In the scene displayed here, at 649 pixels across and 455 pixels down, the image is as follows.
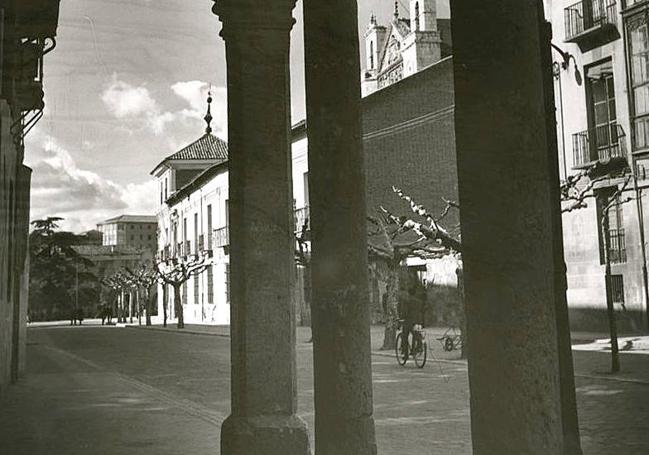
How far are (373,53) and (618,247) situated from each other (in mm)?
48681

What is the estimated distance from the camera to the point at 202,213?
44250 millimetres

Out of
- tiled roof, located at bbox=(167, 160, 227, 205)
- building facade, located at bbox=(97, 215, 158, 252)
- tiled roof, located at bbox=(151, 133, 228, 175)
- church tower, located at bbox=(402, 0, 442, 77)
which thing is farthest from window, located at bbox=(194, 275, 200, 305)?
building facade, located at bbox=(97, 215, 158, 252)

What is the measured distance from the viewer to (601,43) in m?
20.3

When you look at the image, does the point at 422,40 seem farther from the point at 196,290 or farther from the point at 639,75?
the point at 639,75

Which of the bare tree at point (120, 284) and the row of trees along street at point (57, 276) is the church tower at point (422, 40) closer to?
the bare tree at point (120, 284)

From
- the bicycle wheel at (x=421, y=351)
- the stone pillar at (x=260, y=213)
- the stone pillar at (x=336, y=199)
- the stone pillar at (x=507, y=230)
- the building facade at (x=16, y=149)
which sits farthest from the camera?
the bicycle wheel at (x=421, y=351)

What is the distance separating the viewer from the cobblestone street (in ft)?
21.0

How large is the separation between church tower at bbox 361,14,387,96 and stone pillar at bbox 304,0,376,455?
59.5 meters

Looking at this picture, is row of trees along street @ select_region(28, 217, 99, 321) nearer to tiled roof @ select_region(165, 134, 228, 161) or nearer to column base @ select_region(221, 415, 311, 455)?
tiled roof @ select_region(165, 134, 228, 161)

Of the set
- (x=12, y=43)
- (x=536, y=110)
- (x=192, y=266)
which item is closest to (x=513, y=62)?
(x=536, y=110)

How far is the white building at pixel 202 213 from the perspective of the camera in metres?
35.1

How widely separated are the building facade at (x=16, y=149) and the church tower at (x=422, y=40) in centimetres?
4024

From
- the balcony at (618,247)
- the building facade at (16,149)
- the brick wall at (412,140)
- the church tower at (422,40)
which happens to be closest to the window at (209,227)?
the brick wall at (412,140)

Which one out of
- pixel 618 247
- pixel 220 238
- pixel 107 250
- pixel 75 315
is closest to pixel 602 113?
pixel 618 247
